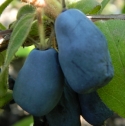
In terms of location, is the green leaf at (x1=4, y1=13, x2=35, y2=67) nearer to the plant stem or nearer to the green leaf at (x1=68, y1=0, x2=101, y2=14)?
the plant stem

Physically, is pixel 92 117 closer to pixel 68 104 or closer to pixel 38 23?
pixel 68 104

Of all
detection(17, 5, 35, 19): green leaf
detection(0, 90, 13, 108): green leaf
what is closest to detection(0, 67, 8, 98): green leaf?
detection(0, 90, 13, 108): green leaf

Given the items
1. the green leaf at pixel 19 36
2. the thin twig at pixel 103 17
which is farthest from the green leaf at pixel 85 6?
the green leaf at pixel 19 36

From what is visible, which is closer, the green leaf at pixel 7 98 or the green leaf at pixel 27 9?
the green leaf at pixel 27 9

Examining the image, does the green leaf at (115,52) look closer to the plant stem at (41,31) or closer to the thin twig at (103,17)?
the thin twig at (103,17)

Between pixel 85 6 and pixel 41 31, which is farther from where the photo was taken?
pixel 85 6

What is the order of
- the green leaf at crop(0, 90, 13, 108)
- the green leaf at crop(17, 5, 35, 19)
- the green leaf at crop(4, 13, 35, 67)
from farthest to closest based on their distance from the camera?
the green leaf at crop(0, 90, 13, 108) < the green leaf at crop(17, 5, 35, 19) < the green leaf at crop(4, 13, 35, 67)

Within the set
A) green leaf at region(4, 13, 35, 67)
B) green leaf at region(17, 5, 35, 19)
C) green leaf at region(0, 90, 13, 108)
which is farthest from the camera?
green leaf at region(0, 90, 13, 108)

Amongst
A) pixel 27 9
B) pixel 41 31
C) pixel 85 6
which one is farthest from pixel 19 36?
pixel 85 6

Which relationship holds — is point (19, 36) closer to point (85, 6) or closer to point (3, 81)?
point (3, 81)
